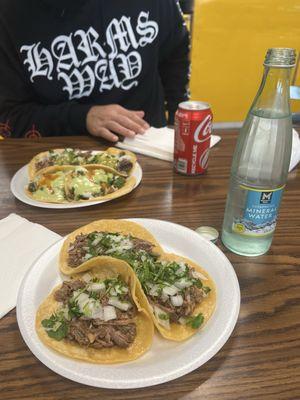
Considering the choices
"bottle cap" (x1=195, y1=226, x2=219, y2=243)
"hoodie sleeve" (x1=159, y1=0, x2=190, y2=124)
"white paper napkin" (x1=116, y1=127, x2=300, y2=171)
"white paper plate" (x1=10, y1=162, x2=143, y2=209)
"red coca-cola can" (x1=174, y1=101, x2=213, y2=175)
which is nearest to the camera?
"bottle cap" (x1=195, y1=226, x2=219, y2=243)

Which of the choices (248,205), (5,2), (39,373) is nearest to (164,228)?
(248,205)

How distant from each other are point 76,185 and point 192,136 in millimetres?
463

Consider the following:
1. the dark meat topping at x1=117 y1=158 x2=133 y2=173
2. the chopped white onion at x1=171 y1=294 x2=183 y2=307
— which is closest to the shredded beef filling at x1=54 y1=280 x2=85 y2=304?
the chopped white onion at x1=171 y1=294 x2=183 y2=307

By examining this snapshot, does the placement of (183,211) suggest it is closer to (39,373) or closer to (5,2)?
(39,373)

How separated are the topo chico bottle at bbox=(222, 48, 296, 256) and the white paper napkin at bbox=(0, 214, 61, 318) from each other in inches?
20.5

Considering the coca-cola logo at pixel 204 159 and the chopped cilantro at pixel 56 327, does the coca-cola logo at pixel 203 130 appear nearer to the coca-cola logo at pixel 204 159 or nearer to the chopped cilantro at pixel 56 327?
the coca-cola logo at pixel 204 159

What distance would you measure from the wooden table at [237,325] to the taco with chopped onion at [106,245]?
0.37 feet

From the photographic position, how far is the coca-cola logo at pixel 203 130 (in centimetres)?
122

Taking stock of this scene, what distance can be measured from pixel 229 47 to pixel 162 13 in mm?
1553

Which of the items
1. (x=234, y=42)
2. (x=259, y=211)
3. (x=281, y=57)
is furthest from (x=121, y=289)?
(x=234, y=42)

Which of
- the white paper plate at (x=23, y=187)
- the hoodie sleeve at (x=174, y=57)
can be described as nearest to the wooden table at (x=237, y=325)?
the white paper plate at (x=23, y=187)

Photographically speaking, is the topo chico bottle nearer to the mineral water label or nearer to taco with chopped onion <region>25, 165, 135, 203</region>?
the mineral water label

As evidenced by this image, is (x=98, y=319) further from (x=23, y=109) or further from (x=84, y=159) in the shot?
(x=23, y=109)

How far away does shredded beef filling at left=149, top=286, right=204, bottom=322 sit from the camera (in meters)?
0.74
